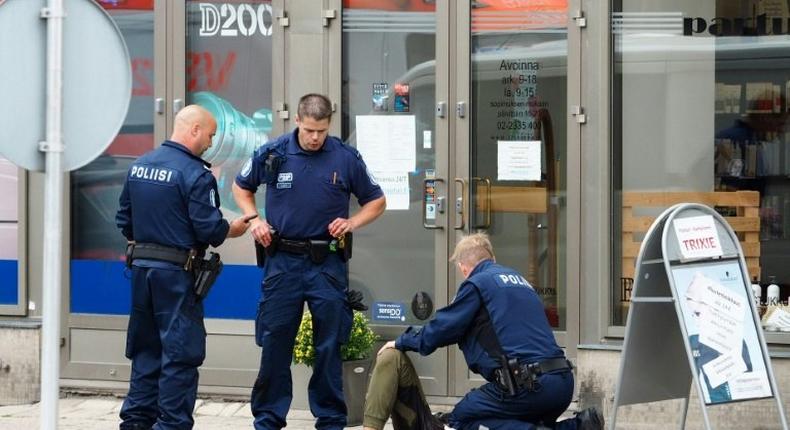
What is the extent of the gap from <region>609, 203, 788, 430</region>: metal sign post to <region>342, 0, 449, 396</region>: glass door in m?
1.94

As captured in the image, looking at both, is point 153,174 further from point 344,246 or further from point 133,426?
point 133,426

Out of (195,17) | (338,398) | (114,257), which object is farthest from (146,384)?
(195,17)

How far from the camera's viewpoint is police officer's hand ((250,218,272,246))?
24.4 ft

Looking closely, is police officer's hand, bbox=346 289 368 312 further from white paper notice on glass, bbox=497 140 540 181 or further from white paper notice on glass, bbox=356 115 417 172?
white paper notice on glass, bbox=497 140 540 181

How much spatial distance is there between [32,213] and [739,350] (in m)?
4.68

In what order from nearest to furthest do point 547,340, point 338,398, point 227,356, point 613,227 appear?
point 547,340 < point 338,398 < point 613,227 < point 227,356

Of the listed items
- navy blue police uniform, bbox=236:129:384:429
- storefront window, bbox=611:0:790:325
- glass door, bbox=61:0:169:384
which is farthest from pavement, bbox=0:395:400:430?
storefront window, bbox=611:0:790:325

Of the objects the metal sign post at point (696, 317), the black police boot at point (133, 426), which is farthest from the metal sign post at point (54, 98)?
the metal sign post at point (696, 317)

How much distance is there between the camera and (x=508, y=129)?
8641 mm

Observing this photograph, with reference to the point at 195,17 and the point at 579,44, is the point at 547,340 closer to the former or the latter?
the point at 579,44

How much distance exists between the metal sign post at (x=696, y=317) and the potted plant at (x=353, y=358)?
1.96m

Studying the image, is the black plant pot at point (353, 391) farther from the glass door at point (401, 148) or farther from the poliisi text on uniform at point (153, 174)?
the poliisi text on uniform at point (153, 174)

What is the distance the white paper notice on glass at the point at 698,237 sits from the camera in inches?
266

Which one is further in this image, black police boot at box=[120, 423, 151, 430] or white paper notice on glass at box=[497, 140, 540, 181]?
white paper notice on glass at box=[497, 140, 540, 181]
